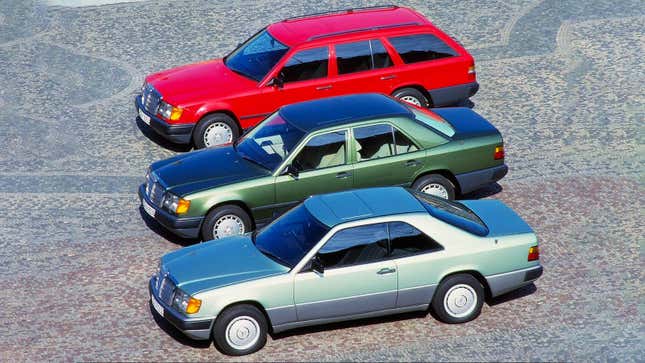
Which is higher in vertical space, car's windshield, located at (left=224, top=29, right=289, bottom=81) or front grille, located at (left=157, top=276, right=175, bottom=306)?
car's windshield, located at (left=224, top=29, right=289, bottom=81)

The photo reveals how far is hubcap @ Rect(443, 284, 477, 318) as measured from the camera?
1149cm

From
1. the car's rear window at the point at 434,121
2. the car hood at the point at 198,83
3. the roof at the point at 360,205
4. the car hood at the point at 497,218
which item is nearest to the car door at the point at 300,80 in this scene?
the car hood at the point at 198,83

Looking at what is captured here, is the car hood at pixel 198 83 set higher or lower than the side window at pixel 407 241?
lower

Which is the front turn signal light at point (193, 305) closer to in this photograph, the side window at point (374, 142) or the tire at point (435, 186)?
the side window at point (374, 142)

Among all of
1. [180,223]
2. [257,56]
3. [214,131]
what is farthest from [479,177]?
[257,56]

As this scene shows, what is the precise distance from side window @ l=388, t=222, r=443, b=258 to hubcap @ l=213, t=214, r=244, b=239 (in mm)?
2545

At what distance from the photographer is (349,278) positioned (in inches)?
434

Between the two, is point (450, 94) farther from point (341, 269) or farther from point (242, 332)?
point (242, 332)

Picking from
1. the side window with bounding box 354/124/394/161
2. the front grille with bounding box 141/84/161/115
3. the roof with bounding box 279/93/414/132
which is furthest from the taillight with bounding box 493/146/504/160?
the front grille with bounding box 141/84/161/115

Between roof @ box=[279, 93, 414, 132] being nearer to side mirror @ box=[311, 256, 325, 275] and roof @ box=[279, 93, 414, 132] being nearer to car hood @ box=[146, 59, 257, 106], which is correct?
car hood @ box=[146, 59, 257, 106]

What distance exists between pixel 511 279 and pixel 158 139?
665 cm

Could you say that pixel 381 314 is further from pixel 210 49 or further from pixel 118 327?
pixel 210 49

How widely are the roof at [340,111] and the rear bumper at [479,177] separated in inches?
41.7

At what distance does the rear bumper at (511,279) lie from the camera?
1154cm
